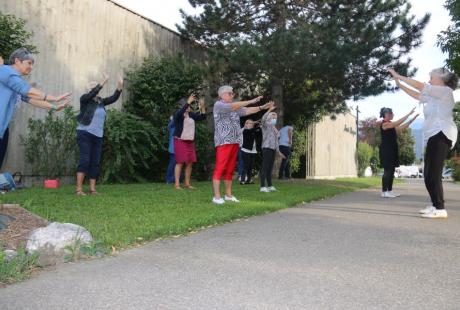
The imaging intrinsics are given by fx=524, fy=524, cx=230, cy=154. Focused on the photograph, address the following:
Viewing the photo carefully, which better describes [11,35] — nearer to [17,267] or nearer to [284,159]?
[17,267]

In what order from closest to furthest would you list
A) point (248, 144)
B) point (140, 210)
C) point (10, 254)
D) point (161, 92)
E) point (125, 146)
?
point (10, 254), point (140, 210), point (125, 146), point (248, 144), point (161, 92)

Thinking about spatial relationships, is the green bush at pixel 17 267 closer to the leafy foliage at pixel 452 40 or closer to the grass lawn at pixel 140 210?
the grass lawn at pixel 140 210

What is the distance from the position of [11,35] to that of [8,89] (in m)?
5.35

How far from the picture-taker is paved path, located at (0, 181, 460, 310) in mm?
3174

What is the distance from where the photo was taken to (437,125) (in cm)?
700

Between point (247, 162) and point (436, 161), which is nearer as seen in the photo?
point (436, 161)

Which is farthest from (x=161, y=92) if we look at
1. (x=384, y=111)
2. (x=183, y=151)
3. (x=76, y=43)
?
(x=384, y=111)

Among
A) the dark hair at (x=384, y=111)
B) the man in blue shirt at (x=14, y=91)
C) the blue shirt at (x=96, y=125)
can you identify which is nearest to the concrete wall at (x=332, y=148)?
the dark hair at (x=384, y=111)

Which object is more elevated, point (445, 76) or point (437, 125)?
point (445, 76)

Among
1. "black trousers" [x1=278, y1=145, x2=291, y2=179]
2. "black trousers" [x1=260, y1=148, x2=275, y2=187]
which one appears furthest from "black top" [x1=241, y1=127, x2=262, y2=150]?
"black trousers" [x1=278, y1=145, x2=291, y2=179]

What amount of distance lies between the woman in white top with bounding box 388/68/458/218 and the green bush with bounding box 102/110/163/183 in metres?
6.65

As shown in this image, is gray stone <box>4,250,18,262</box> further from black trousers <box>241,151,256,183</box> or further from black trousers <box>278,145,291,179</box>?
black trousers <box>278,145,291,179</box>

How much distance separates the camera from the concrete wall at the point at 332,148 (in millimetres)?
22891

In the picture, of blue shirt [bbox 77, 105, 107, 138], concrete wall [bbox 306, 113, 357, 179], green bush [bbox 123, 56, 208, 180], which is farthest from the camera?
concrete wall [bbox 306, 113, 357, 179]
